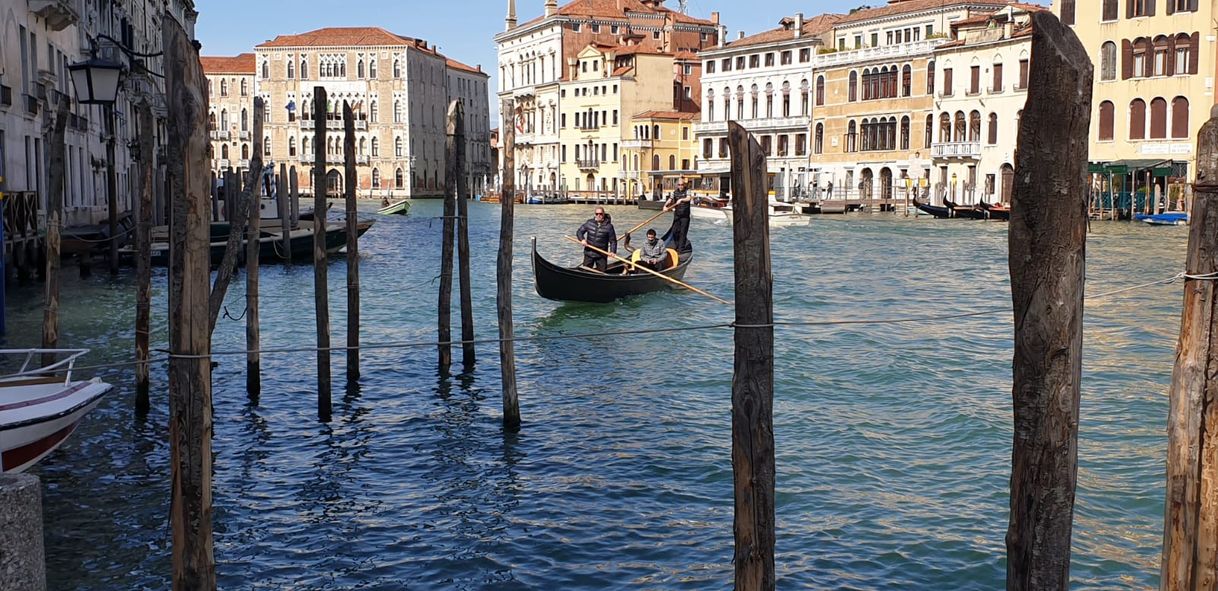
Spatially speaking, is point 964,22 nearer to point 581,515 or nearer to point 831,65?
point 831,65

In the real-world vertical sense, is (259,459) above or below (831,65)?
below

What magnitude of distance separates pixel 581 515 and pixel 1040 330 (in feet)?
11.0

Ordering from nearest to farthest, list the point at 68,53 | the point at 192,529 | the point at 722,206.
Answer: the point at 192,529 → the point at 68,53 → the point at 722,206

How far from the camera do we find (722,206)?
125ft

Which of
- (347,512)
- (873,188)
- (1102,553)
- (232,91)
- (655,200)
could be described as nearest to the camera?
(1102,553)

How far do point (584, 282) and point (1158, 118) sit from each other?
22.8m

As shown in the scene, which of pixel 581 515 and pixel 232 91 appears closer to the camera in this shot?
pixel 581 515

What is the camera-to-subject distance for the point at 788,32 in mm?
47781

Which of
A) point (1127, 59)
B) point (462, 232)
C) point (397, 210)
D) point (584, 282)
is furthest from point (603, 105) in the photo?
point (462, 232)

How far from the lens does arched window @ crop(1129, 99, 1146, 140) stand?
3158cm

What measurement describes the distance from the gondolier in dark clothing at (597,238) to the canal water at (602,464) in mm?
1122

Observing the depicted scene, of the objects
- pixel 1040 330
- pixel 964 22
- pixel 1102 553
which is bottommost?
pixel 1102 553

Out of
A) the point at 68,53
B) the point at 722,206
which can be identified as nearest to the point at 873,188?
the point at 722,206

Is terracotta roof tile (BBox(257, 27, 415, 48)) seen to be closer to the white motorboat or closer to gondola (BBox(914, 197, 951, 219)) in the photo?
gondola (BBox(914, 197, 951, 219))
